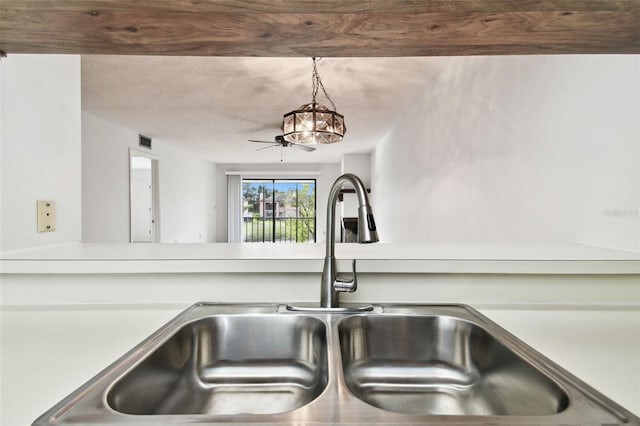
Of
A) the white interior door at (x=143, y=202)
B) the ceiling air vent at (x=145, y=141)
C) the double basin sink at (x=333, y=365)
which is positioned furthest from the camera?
the white interior door at (x=143, y=202)

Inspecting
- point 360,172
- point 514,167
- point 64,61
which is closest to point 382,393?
point 514,167

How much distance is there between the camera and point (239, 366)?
790mm

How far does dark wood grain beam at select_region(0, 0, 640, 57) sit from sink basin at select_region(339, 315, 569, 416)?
78 cm

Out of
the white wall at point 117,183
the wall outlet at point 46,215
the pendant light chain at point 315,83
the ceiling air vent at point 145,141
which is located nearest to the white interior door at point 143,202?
the white wall at point 117,183

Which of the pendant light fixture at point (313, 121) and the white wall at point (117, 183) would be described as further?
the white wall at point (117, 183)

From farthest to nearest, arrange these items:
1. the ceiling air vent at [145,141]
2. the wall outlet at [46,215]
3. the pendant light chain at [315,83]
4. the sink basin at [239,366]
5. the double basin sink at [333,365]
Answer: the ceiling air vent at [145,141]
the pendant light chain at [315,83]
the wall outlet at [46,215]
the sink basin at [239,366]
the double basin sink at [333,365]

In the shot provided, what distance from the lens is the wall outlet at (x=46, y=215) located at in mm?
1173

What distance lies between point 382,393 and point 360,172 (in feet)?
20.2

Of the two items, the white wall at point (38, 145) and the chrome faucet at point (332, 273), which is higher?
the white wall at point (38, 145)

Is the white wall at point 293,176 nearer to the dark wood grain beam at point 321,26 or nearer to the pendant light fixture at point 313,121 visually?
the pendant light fixture at point 313,121

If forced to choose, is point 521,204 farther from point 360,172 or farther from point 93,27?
point 360,172

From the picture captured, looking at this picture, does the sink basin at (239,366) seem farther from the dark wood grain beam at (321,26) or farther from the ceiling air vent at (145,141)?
the ceiling air vent at (145,141)

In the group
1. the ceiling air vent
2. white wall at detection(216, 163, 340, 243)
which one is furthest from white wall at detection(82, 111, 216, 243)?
white wall at detection(216, 163, 340, 243)

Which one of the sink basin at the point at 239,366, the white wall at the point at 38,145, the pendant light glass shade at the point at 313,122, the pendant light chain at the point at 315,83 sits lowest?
the sink basin at the point at 239,366
